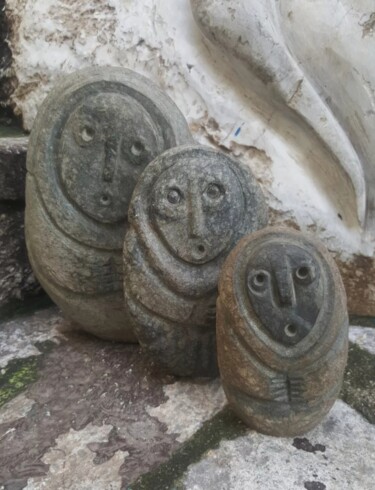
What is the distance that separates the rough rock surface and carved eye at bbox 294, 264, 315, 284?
1.44 ft

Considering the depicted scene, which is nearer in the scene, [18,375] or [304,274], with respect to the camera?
[304,274]

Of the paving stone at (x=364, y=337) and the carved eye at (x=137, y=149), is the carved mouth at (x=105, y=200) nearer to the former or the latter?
the carved eye at (x=137, y=149)

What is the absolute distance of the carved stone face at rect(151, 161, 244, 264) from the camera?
1643mm

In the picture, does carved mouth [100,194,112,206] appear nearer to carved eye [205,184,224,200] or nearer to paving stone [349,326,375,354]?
carved eye [205,184,224,200]

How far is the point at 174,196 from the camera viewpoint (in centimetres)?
165

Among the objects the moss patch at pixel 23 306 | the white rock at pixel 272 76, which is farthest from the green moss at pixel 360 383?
the moss patch at pixel 23 306

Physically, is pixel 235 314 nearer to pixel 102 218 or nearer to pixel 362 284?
pixel 102 218

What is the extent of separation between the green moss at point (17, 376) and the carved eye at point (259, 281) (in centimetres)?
83

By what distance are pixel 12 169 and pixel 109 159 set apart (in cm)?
52

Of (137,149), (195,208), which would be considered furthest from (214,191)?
(137,149)

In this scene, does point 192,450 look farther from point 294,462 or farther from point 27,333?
point 27,333

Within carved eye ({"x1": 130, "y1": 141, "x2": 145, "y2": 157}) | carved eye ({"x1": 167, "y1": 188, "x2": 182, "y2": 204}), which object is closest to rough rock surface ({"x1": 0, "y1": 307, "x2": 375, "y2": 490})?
carved eye ({"x1": 167, "y1": 188, "x2": 182, "y2": 204})

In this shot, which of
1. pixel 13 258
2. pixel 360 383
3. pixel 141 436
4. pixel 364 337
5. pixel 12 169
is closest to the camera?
pixel 141 436

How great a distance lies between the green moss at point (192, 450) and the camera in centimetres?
139
